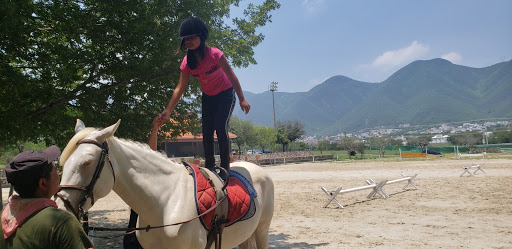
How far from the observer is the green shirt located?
1.62m

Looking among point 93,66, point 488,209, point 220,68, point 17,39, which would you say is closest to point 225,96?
point 220,68

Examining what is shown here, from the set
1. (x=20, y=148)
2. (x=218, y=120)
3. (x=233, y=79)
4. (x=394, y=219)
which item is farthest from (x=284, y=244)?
(x=20, y=148)

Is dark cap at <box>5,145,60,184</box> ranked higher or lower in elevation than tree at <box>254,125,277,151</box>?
lower

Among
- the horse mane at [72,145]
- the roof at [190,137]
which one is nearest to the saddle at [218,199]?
the roof at [190,137]

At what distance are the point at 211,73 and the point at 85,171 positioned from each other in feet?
5.65

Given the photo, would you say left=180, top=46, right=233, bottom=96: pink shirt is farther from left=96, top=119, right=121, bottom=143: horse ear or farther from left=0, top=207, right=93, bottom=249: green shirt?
left=0, top=207, right=93, bottom=249: green shirt

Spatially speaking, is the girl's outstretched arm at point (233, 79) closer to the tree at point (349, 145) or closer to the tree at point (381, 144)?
the tree at point (349, 145)

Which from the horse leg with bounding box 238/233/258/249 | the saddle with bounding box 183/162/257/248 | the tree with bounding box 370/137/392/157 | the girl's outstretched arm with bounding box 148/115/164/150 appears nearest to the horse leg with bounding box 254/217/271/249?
the horse leg with bounding box 238/233/258/249

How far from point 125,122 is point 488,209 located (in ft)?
36.4

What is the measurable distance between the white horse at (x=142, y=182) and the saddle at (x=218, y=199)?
7cm

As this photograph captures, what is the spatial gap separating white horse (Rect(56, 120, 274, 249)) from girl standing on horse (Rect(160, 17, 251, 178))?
2.00ft

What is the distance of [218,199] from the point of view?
3.20 meters

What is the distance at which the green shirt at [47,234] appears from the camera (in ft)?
5.30

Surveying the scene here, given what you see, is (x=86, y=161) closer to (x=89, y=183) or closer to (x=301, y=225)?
(x=89, y=183)
